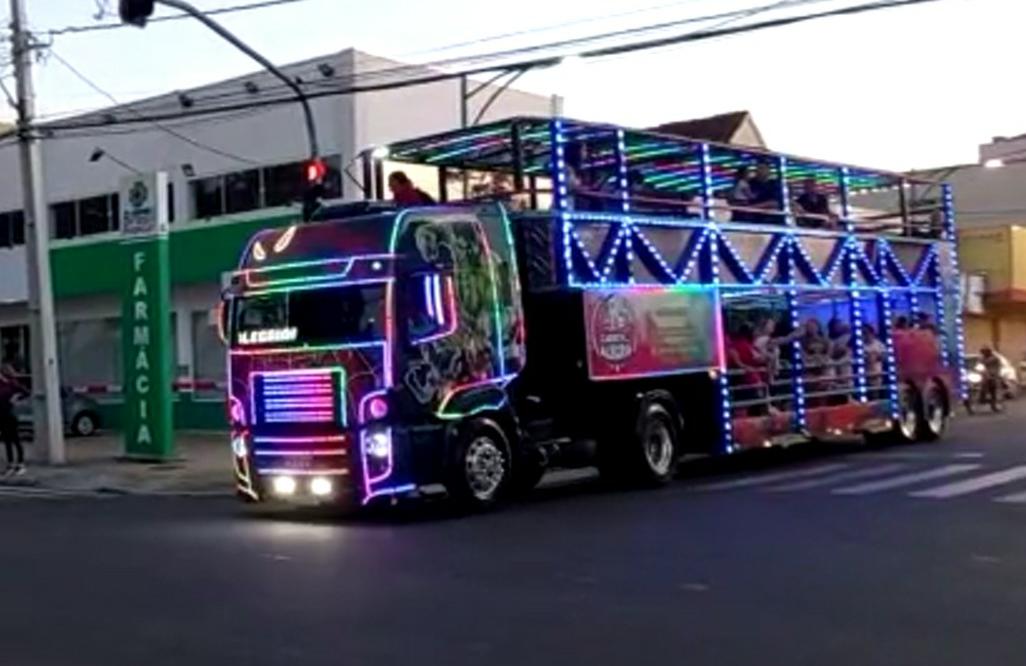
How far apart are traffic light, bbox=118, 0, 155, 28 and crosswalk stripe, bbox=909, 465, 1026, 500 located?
39.5 ft

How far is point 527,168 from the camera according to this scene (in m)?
20.4

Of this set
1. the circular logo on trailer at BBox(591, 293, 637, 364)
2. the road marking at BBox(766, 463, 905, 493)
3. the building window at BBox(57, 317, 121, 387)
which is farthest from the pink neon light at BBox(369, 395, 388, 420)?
the building window at BBox(57, 317, 121, 387)

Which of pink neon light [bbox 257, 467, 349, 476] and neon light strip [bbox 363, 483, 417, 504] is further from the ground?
pink neon light [bbox 257, 467, 349, 476]

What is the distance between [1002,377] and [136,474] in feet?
74.4

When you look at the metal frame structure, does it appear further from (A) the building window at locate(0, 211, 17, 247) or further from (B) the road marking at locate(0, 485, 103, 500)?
(A) the building window at locate(0, 211, 17, 247)

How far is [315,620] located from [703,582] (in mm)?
2928

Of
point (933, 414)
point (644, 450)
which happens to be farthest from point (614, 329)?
point (933, 414)

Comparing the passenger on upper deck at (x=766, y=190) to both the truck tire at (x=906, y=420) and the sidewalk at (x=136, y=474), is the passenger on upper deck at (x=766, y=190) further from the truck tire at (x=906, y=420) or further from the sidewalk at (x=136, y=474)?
the sidewalk at (x=136, y=474)

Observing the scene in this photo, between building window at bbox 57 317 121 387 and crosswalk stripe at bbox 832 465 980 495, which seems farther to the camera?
building window at bbox 57 317 121 387

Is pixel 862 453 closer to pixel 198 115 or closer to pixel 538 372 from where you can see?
pixel 538 372

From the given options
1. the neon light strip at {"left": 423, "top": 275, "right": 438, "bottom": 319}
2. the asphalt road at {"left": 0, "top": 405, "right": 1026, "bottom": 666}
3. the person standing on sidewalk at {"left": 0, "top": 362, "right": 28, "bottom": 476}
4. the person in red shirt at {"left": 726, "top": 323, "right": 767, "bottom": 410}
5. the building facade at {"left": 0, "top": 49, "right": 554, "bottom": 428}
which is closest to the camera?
the asphalt road at {"left": 0, "top": 405, "right": 1026, "bottom": 666}

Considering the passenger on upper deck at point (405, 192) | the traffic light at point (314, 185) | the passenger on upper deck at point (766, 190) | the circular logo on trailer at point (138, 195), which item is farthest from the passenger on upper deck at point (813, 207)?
the circular logo on trailer at point (138, 195)

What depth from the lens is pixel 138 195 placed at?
2638 centimetres

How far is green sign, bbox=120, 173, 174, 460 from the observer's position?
26.1 meters
